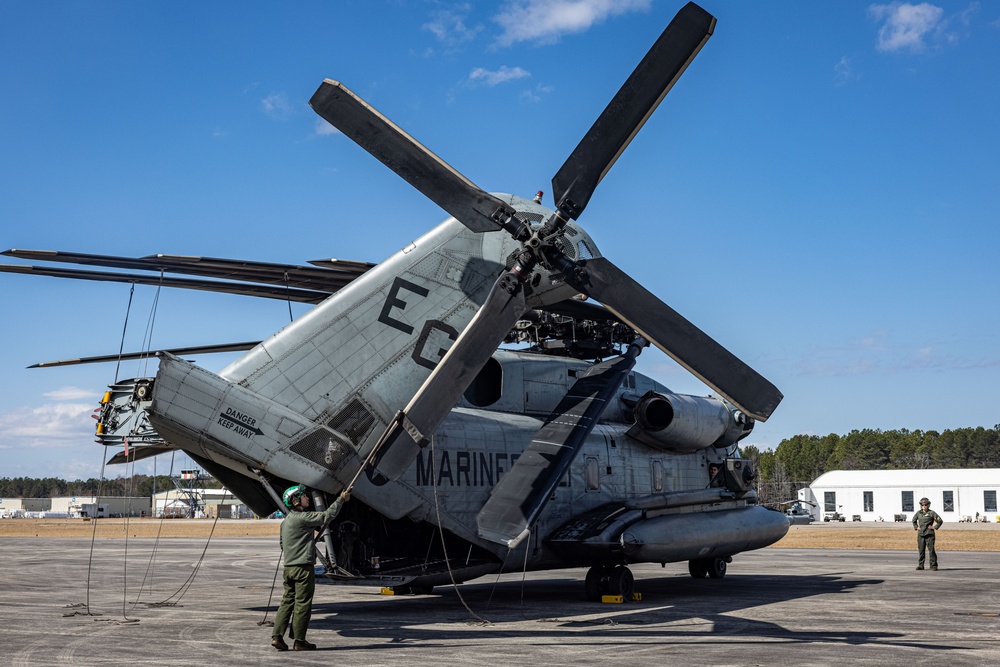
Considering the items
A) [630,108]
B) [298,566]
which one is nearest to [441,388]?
[298,566]

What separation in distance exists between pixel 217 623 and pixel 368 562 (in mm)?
2268

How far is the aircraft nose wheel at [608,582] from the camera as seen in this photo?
15500 millimetres

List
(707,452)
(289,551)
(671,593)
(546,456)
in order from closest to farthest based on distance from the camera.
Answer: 1. (289,551)
2. (546,456)
3. (671,593)
4. (707,452)

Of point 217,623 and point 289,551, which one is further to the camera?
point 217,623

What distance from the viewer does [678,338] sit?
11.0 m

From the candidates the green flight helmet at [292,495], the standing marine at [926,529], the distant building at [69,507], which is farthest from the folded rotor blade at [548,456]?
the distant building at [69,507]

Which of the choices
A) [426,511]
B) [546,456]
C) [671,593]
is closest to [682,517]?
[671,593]

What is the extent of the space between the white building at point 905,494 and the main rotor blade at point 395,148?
70.5 meters

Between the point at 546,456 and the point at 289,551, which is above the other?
the point at 546,456

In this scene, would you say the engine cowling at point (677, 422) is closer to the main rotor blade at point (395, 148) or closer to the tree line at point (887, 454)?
the main rotor blade at point (395, 148)

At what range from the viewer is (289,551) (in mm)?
10711

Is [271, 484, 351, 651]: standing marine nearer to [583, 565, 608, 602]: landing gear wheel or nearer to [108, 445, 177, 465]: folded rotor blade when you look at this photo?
[108, 445, 177, 465]: folded rotor blade

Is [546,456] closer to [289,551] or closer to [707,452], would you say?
[289,551]

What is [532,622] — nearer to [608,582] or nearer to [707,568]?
[608,582]
